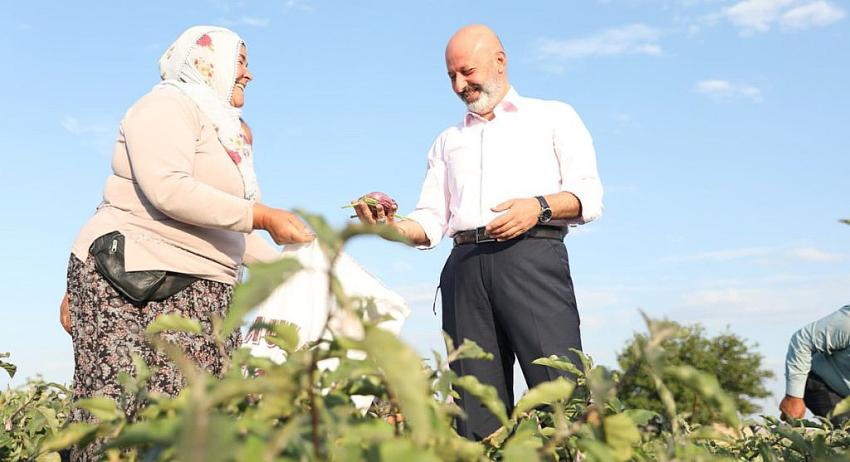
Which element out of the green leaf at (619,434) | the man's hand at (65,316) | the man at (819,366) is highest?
the man's hand at (65,316)

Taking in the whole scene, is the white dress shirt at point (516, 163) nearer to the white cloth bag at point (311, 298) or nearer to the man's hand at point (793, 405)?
the white cloth bag at point (311, 298)

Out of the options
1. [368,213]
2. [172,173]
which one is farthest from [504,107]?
[172,173]

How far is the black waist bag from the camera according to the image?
356cm

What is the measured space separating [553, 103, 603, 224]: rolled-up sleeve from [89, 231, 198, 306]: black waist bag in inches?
78.3

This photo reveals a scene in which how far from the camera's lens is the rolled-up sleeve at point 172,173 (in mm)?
3508

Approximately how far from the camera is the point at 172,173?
3.53 m

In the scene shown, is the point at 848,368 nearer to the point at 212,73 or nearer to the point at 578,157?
the point at 578,157

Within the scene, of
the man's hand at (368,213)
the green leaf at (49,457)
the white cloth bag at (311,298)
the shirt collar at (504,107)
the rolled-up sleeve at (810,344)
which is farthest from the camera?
the rolled-up sleeve at (810,344)

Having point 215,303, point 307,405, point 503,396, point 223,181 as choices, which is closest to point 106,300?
point 215,303

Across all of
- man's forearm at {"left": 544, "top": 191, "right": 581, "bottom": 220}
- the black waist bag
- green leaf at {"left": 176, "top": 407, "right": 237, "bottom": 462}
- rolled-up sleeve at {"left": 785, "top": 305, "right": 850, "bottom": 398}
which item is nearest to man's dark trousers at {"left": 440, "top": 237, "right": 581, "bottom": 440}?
man's forearm at {"left": 544, "top": 191, "right": 581, "bottom": 220}

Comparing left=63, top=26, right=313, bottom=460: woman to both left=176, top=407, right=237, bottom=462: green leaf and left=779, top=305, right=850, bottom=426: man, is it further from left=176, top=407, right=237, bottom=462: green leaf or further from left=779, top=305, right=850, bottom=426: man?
left=779, top=305, right=850, bottom=426: man

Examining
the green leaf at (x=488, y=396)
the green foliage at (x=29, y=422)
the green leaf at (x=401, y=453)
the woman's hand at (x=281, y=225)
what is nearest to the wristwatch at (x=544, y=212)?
the woman's hand at (x=281, y=225)

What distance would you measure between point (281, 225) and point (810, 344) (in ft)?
19.2

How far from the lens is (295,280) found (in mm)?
3955
